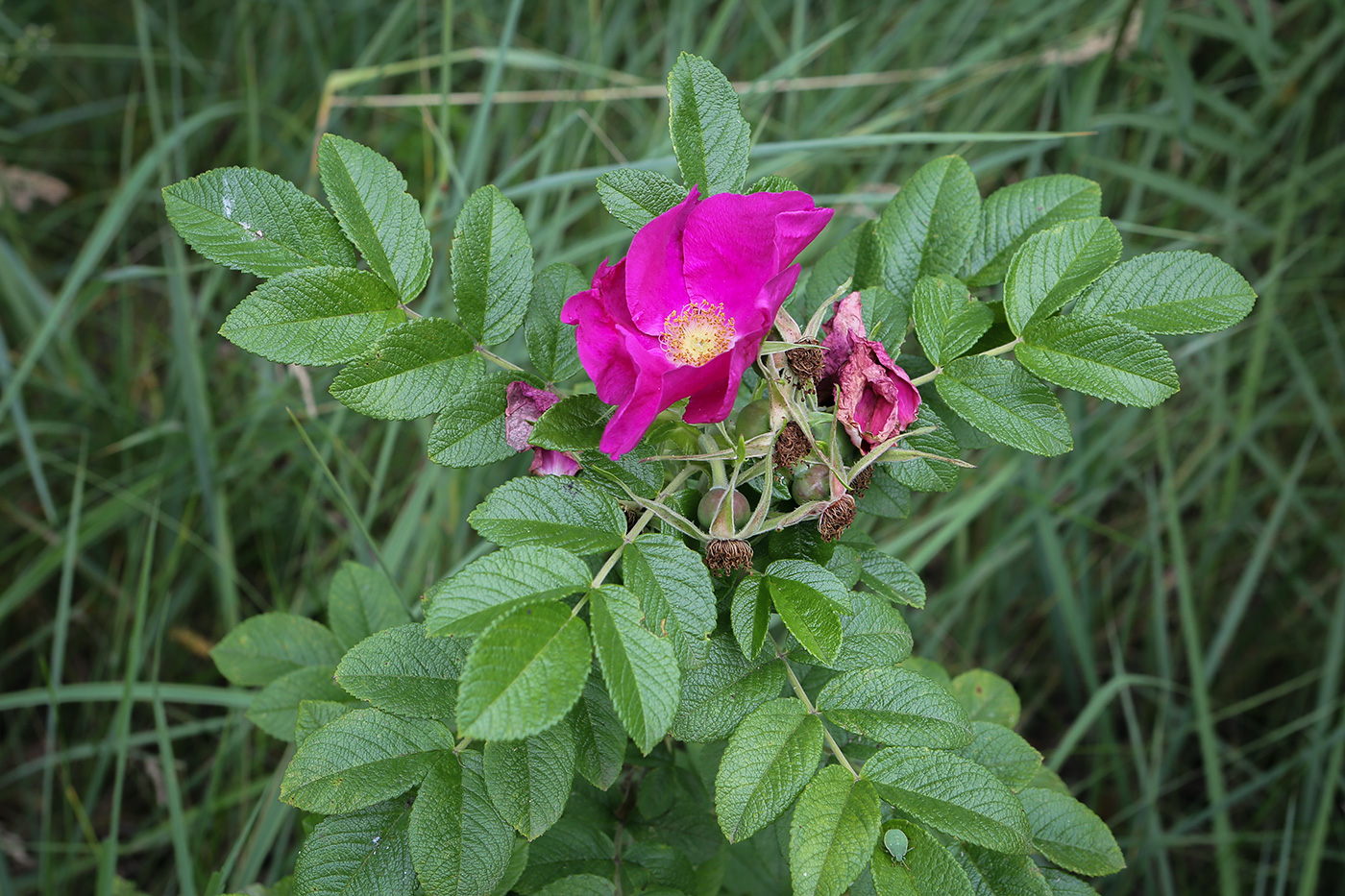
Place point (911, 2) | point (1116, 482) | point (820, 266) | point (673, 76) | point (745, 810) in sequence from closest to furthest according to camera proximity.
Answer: point (745, 810) → point (673, 76) → point (820, 266) → point (1116, 482) → point (911, 2)

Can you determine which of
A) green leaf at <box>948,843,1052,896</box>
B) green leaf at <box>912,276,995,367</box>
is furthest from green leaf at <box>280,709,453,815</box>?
green leaf at <box>912,276,995,367</box>

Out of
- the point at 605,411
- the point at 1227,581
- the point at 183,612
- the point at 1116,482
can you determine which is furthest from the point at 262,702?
the point at 1227,581

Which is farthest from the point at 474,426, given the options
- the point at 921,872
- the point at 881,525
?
the point at 881,525

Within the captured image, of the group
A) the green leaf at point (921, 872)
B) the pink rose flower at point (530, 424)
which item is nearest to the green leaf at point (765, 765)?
the green leaf at point (921, 872)

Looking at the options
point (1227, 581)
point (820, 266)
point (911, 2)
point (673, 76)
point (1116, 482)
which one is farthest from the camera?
point (911, 2)

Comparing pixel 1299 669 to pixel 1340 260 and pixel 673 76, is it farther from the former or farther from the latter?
pixel 673 76

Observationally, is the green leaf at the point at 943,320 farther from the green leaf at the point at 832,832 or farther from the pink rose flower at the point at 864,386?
the green leaf at the point at 832,832

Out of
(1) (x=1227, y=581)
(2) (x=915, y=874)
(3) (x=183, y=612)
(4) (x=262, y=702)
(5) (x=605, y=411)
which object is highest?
(5) (x=605, y=411)
